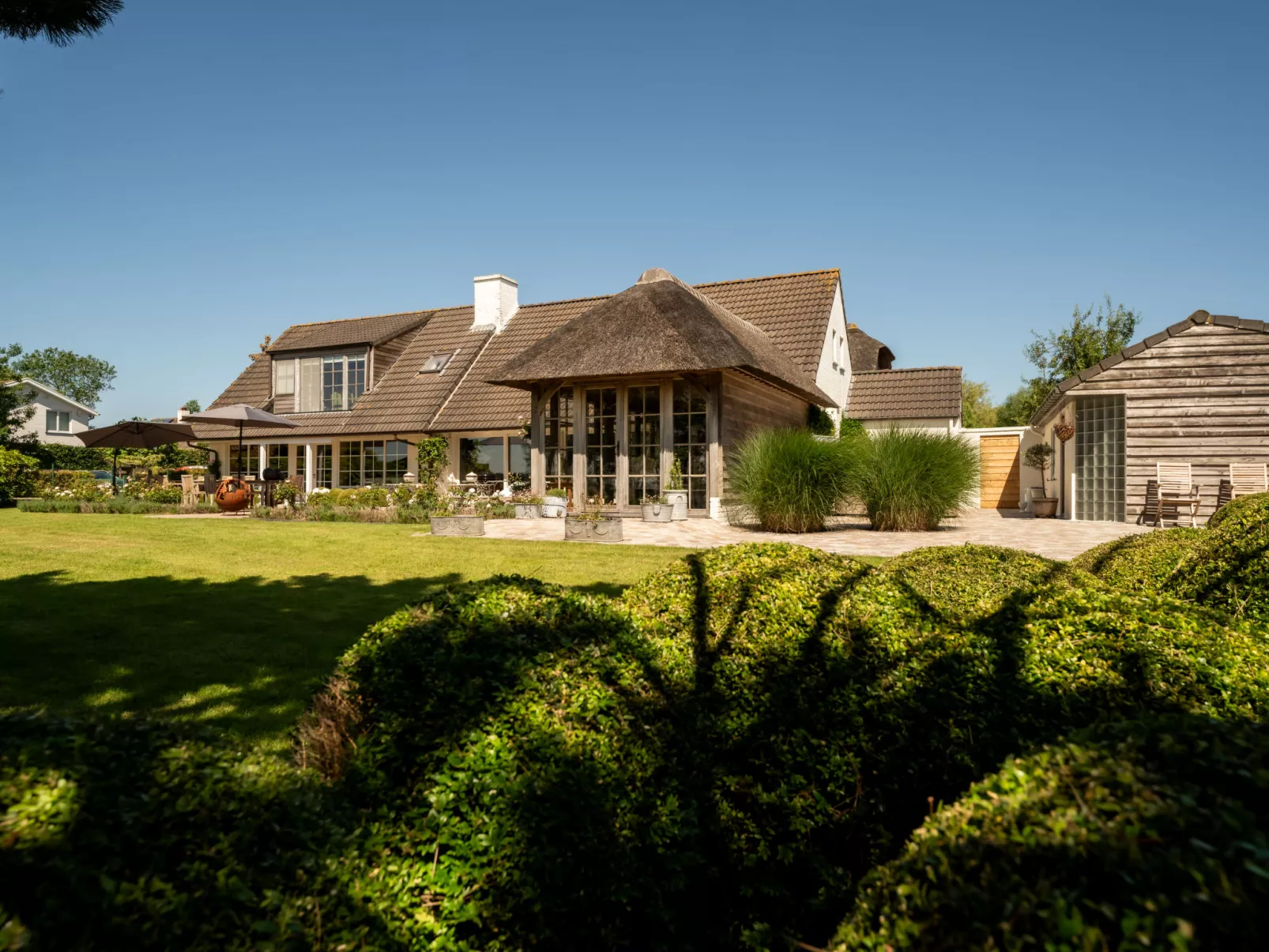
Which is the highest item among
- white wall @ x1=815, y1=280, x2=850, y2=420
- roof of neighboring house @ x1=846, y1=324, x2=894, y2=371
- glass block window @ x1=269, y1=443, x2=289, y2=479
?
roof of neighboring house @ x1=846, y1=324, x2=894, y2=371

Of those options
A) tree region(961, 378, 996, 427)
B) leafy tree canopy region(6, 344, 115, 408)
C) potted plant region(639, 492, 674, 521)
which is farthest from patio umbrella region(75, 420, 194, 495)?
leafy tree canopy region(6, 344, 115, 408)

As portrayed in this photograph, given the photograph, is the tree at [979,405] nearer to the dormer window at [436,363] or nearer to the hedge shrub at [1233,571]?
the dormer window at [436,363]

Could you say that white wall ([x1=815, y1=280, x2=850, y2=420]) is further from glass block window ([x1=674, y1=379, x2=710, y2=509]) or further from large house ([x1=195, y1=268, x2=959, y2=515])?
glass block window ([x1=674, y1=379, x2=710, y2=509])

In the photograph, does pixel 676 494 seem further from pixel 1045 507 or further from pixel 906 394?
pixel 906 394

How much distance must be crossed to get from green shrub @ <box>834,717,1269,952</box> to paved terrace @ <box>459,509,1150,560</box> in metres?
9.19

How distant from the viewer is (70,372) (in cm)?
9481

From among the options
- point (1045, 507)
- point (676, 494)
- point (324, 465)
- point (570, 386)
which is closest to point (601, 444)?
point (570, 386)

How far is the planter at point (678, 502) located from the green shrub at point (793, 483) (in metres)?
1.84

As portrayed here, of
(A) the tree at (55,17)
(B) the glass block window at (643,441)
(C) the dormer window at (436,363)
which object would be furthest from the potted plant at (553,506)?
(A) the tree at (55,17)

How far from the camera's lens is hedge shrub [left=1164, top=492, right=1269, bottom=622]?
3.87 metres

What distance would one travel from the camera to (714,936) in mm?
2527

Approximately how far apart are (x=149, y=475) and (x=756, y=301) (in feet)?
79.5

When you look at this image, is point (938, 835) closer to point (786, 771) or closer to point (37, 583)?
point (786, 771)

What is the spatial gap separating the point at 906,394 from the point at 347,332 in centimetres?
2018
